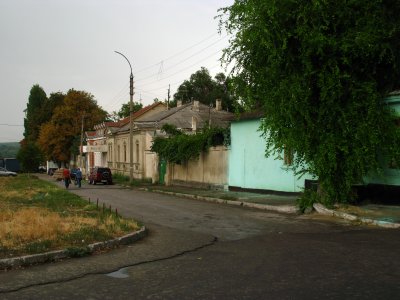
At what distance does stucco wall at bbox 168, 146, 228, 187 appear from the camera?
28.0m

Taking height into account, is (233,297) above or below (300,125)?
below

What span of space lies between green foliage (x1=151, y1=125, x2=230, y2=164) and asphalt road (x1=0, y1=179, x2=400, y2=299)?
54.5 ft

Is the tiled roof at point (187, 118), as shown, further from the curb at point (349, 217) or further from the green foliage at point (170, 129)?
the curb at point (349, 217)

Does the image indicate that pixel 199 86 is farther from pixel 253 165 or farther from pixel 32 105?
pixel 253 165

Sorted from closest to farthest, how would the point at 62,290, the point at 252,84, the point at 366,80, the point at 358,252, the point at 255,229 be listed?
the point at 62,290
the point at 358,252
the point at 255,229
the point at 366,80
the point at 252,84

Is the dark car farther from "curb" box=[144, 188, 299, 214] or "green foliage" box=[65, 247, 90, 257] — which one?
"green foliage" box=[65, 247, 90, 257]

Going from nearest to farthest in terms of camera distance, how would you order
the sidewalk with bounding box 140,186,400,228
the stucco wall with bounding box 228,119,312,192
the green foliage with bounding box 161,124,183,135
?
the sidewalk with bounding box 140,186,400,228 < the stucco wall with bounding box 228,119,312,192 < the green foliage with bounding box 161,124,183,135

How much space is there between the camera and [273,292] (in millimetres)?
6051

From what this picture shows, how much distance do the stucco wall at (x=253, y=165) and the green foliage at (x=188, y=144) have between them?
4.13 ft

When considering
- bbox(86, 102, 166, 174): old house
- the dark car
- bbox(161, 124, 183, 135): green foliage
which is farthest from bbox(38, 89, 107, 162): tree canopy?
bbox(161, 124, 183, 135): green foliage

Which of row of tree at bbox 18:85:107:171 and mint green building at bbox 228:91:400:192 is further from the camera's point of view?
row of tree at bbox 18:85:107:171

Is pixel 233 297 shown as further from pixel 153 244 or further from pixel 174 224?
pixel 174 224

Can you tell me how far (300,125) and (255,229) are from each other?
15.1 ft

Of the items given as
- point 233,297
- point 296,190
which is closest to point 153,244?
point 233,297
